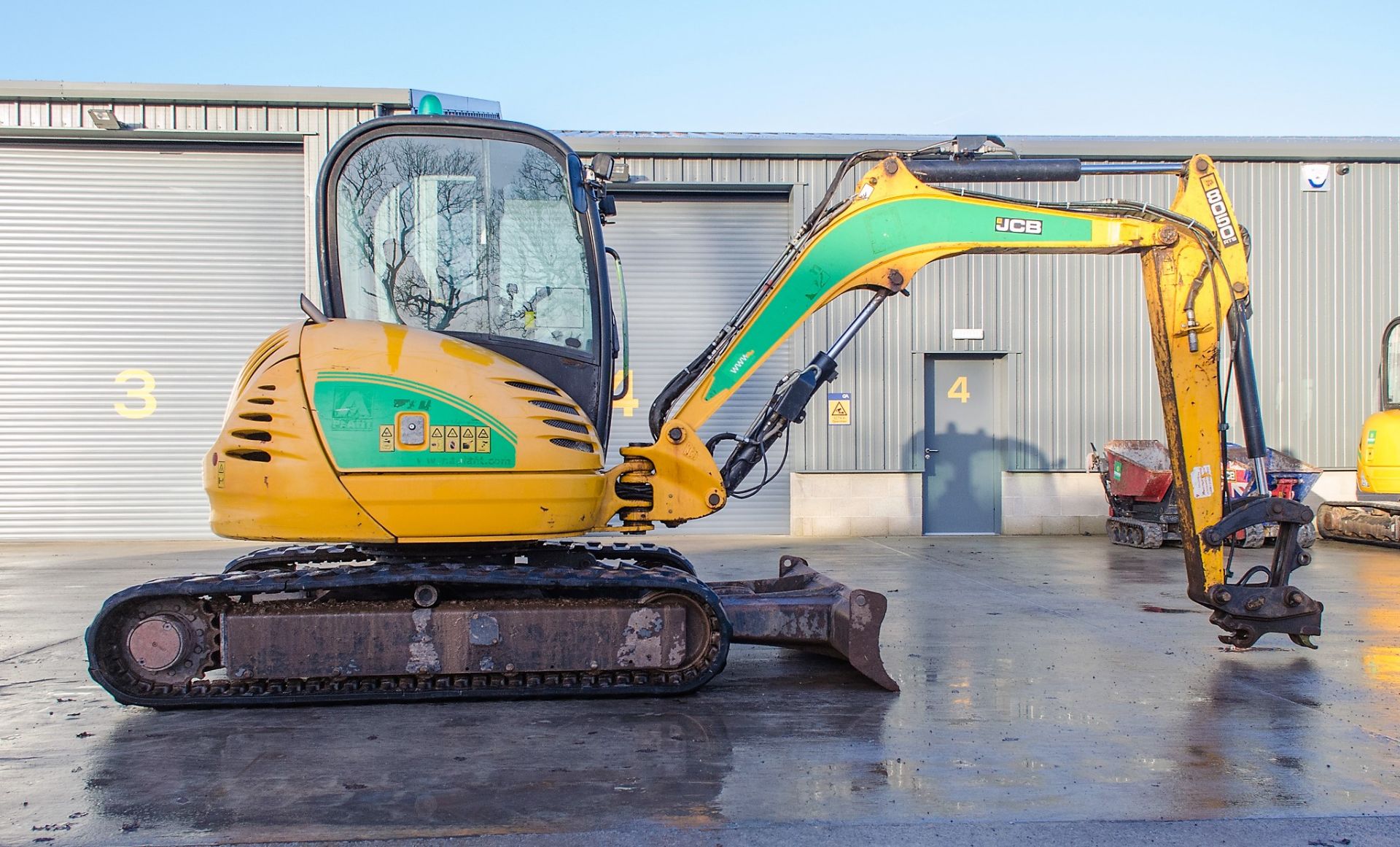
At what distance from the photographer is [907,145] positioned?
51.9 ft

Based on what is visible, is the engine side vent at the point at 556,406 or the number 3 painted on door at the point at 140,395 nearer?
the engine side vent at the point at 556,406

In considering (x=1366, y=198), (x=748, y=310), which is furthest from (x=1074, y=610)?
(x=1366, y=198)

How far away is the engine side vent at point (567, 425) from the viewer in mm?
5473

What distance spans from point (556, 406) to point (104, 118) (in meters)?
13.0

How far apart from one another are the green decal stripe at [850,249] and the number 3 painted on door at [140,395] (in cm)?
1265

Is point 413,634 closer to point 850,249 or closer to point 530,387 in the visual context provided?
point 530,387

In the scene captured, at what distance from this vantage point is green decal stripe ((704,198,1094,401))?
6285mm

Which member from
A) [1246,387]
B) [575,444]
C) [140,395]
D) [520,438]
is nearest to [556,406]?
[575,444]

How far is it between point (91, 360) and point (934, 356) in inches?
499

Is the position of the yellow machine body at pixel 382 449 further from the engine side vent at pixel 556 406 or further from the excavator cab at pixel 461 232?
the excavator cab at pixel 461 232

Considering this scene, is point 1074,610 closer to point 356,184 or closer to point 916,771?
point 916,771

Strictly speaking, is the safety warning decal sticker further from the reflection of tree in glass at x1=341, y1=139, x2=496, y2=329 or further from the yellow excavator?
the yellow excavator

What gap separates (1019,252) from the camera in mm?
6477

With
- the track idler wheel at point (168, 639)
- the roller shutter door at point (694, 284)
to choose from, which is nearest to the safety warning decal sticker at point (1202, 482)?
the track idler wheel at point (168, 639)
